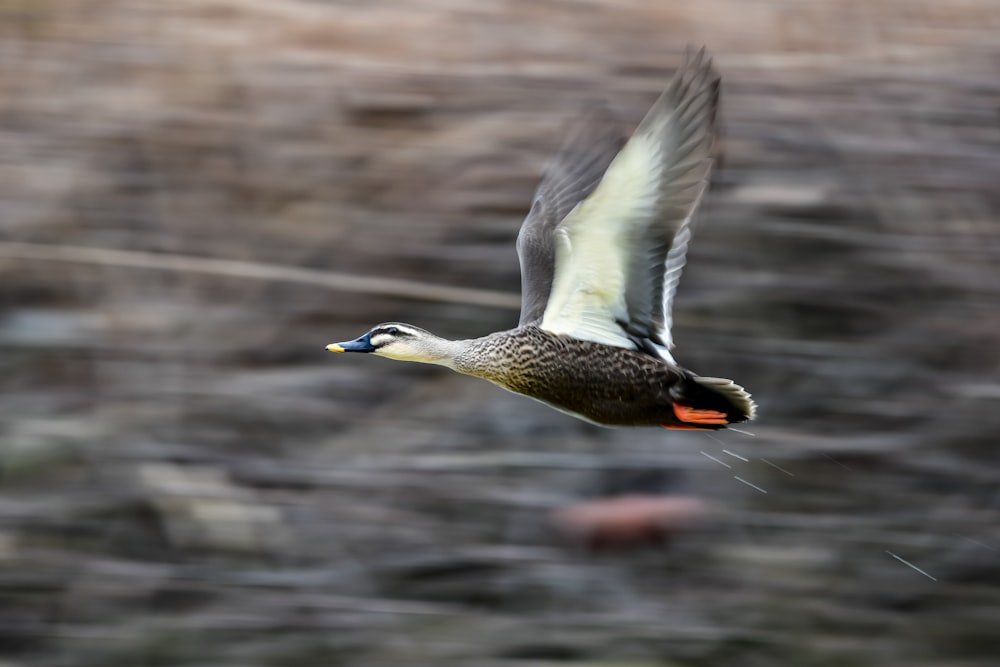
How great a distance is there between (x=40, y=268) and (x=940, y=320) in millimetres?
2938

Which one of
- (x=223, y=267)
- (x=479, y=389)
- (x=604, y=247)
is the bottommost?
(x=479, y=389)

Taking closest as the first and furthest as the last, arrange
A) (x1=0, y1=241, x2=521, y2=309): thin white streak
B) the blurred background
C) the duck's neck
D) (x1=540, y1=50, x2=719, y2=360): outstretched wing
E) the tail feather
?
1. (x1=540, y1=50, x2=719, y2=360): outstretched wing
2. the tail feather
3. the duck's neck
4. the blurred background
5. (x1=0, y1=241, x2=521, y2=309): thin white streak

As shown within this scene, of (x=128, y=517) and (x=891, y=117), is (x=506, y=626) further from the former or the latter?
(x=891, y=117)

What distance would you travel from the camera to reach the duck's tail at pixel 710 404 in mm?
3258

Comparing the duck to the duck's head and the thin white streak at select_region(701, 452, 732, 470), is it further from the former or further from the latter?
the thin white streak at select_region(701, 452, 732, 470)

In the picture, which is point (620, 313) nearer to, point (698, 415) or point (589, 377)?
point (589, 377)

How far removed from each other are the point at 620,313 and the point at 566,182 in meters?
0.54

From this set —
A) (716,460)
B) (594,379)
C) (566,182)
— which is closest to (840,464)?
(716,460)

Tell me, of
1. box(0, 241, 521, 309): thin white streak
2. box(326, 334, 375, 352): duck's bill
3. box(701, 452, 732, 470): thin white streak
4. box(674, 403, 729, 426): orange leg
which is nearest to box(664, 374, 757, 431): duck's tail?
box(674, 403, 729, 426): orange leg

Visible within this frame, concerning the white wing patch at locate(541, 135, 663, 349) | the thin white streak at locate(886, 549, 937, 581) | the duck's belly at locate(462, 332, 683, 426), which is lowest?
the thin white streak at locate(886, 549, 937, 581)


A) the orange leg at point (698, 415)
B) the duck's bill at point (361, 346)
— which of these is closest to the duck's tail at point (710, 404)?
the orange leg at point (698, 415)

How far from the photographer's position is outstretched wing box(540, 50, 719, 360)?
301 cm

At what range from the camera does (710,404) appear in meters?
3.32

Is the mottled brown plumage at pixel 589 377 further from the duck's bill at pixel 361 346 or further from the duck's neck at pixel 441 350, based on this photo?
the duck's bill at pixel 361 346
